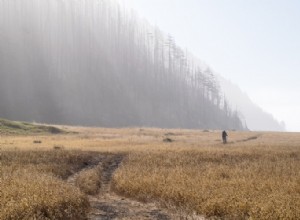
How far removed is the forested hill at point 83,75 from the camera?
127 meters

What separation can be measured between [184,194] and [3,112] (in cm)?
10693

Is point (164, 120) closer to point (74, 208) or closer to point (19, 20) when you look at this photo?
point (19, 20)

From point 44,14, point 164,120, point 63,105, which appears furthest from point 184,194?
point 44,14

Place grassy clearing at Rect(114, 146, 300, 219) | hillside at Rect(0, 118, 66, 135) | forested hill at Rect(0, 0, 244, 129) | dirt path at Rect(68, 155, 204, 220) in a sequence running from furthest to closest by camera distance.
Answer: forested hill at Rect(0, 0, 244, 129) → hillside at Rect(0, 118, 66, 135) → dirt path at Rect(68, 155, 204, 220) → grassy clearing at Rect(114, 146, 300, 219)

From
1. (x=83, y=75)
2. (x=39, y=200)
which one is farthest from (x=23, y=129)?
(x=83, y=75)

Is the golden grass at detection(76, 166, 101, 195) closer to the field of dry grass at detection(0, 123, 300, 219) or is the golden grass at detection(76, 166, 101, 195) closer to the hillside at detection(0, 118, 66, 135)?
the field of dry grass at detection(0, 123, 300, 219)

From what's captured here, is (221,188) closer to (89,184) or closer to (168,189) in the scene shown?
(168,189)

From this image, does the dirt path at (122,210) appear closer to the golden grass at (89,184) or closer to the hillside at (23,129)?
the golden grass at (89,184)

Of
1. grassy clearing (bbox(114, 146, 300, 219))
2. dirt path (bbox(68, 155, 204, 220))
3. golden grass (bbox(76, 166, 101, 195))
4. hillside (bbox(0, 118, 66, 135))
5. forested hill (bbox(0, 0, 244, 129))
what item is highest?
forested hill (bbox(0, 0, 244, 129))

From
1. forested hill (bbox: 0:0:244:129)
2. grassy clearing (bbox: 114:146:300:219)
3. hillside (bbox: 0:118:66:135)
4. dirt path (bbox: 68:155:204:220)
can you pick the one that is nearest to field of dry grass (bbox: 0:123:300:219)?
grassy clearing (bbox: 114:146:300:219)

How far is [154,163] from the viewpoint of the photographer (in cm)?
2748

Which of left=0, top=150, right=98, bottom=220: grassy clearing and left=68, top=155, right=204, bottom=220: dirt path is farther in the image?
left=68, top=155, right=204, bottom=220: dirt path

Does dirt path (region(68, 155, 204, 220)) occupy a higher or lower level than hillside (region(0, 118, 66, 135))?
lower

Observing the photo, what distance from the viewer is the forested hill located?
416 feet
